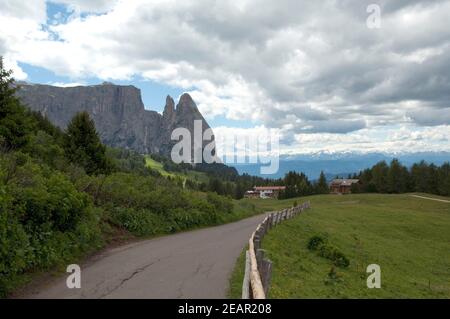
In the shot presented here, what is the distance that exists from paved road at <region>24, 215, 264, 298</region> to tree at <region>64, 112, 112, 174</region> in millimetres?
25306

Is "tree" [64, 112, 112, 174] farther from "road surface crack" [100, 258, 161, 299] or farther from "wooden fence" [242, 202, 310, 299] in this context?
"wooden fence" [242, 202, 310, 299]

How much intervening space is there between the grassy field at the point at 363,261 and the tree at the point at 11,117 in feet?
59.9

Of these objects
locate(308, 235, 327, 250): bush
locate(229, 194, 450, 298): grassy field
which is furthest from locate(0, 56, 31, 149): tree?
locate(308, 235, 327, 250): bush

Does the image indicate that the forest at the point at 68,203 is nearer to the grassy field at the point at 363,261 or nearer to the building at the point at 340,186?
the grassy field at the point at 363,261

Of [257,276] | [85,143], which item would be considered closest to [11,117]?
[85,143]

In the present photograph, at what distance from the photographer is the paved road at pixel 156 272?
1006 centimetres

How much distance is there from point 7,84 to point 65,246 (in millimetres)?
20027

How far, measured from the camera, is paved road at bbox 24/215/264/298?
10.1 m

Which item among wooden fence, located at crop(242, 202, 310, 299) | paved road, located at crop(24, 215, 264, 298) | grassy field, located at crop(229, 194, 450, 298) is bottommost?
grassy field, located at crop(229, 194, 450, 298)

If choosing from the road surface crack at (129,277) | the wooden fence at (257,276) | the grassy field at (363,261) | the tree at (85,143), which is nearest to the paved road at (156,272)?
the road surface crack at (129,277)

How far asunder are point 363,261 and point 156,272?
12.6 meters

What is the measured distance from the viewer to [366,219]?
136 feet

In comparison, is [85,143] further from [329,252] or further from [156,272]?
[156,272]
